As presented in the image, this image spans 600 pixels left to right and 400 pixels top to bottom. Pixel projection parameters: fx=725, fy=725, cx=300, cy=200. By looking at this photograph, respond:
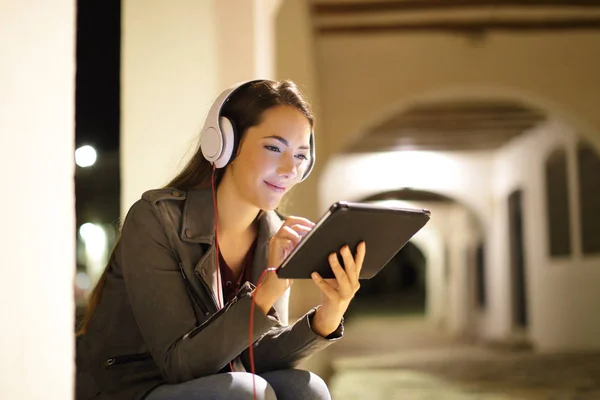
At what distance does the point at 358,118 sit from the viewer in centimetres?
766

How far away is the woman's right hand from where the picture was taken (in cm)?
150

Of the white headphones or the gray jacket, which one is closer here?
the gray jacket

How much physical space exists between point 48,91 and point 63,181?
144mm

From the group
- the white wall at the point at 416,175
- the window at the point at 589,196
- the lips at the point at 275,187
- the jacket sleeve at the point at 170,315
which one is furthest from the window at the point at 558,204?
the jacket sleeve at the point at 170,315

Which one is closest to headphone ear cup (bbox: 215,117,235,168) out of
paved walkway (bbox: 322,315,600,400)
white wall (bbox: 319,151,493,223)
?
paved walkway (bbox: 322,315,600,400)

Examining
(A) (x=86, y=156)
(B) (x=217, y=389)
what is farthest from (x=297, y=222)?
(A) (x=86, y=156)

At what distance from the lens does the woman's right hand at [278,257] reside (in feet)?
4.93

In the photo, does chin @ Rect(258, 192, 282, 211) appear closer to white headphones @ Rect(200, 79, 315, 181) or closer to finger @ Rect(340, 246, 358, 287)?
white headphones @ Rect(200, 79, 315, 181)

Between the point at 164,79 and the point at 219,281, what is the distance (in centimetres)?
145

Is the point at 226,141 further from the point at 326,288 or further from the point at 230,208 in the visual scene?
the point at 326,288

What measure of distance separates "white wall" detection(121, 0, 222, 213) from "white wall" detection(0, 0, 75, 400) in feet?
5.31

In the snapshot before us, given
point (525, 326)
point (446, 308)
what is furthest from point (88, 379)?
point (446, 308)

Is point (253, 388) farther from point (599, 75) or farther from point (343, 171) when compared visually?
point (343, 171)

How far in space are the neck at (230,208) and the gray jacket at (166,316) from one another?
0.04 meters
